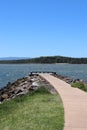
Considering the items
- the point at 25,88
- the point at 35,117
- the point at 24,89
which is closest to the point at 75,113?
the point at 35,117

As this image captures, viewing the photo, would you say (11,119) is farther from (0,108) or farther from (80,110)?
(0,108)

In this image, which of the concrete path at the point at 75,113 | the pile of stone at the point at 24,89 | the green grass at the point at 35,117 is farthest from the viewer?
the pile of stone at the point at 24,89

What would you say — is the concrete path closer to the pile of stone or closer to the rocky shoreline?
the rocky shoreline

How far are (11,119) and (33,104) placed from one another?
3.70 m

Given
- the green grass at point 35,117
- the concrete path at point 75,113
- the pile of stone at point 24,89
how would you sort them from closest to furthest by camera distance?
the concrete path at point 75,113 < the green grass at point 35,117 < the pile of stone at point 24,89

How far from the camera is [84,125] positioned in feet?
42.2

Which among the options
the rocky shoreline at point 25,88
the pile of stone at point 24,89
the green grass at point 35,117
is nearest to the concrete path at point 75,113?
the green grass at point 35,117

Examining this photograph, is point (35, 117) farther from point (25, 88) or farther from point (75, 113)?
point (25, 88)

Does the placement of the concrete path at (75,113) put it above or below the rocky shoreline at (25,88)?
above

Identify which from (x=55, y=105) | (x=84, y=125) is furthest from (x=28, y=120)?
(x=55, y=105)

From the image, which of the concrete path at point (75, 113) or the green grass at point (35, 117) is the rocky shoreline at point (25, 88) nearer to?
the concrete path at point (75, 113)

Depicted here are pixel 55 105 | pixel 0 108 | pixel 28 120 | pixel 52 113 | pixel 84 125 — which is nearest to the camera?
pixel 84 125

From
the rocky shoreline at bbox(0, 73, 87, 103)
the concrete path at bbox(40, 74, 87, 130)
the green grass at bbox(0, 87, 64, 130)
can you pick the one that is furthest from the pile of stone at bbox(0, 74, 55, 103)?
the green grass at bbox(0, 87, 64, 130)

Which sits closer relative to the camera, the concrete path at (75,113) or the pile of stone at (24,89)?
the concrete path at (75,113)
